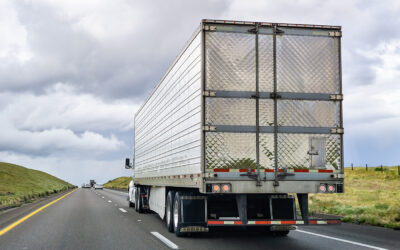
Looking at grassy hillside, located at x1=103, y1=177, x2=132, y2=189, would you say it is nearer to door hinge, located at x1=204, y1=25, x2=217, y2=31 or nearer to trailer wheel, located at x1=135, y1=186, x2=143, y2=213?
trailer wheel, located at x1=135, y1=186, x2=143, y2=213

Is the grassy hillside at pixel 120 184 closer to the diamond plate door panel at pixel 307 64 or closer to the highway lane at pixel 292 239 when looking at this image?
the highway lane at pixel 292 239

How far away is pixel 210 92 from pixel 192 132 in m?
1.11

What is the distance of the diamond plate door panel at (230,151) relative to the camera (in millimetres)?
8578

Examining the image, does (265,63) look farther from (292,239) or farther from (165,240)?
(165,240)

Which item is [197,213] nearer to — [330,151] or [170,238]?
[170,238]

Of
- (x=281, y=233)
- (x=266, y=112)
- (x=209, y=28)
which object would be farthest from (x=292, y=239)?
(x=209, y=28)

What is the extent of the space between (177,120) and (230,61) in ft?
9.33

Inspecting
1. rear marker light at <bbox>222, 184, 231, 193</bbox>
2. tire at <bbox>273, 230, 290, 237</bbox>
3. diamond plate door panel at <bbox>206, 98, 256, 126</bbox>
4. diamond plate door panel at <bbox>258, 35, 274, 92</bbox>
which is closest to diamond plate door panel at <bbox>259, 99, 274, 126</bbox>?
diamond plate door panel at <bbox>206, 98, 256, 126</bbox>

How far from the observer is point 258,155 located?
8711 millimetres

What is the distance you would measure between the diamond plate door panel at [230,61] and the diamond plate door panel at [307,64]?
0.62 meters

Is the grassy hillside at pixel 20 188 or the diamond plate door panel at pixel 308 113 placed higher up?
the diamond plate door panel at pixel 308 113

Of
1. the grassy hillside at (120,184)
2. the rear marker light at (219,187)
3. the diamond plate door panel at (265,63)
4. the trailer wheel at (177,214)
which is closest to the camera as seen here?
the rear marker light at (219,187)

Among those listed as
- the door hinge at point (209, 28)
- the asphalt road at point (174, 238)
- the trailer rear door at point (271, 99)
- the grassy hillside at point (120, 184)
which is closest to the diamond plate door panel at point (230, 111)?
the trailer rear door at point (271, 99)

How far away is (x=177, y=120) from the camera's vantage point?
11.2 metres
